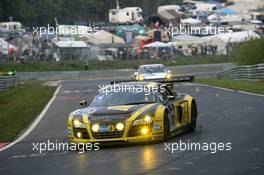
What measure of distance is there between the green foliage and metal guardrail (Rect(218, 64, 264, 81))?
170 feet

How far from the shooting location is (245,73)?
137 ft

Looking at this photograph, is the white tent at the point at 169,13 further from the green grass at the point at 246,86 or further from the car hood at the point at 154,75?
the green grass at the point at 246,86

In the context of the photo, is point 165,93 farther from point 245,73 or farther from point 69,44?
point 69,44

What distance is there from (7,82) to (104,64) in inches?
1036

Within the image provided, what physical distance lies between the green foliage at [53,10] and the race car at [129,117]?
3254 inches

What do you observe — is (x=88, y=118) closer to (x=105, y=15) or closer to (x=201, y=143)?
(x=201, y=143)

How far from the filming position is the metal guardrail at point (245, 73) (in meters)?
37.6

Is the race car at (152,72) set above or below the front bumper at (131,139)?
below

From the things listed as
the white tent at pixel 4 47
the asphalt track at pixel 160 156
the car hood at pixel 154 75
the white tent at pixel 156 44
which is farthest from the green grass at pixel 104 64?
the asphalt track at pixel 160 156

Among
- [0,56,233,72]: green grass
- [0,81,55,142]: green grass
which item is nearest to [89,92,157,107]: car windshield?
[0,81,55,142]: green grass

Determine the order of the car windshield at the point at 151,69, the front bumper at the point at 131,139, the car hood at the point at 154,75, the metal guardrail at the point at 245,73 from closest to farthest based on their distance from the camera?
the front bumper at the point at 131,139 → the metal guardrail at the point at 245,73 → the car hood at the point at 154,75 → the car windshield at the point at 151,69

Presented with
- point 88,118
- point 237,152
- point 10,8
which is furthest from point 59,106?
point 10,8

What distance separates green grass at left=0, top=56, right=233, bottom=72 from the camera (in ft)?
215

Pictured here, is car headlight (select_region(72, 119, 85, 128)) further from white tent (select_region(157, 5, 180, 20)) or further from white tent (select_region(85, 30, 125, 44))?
white tent (select_region(157, 5, 180, 20))
